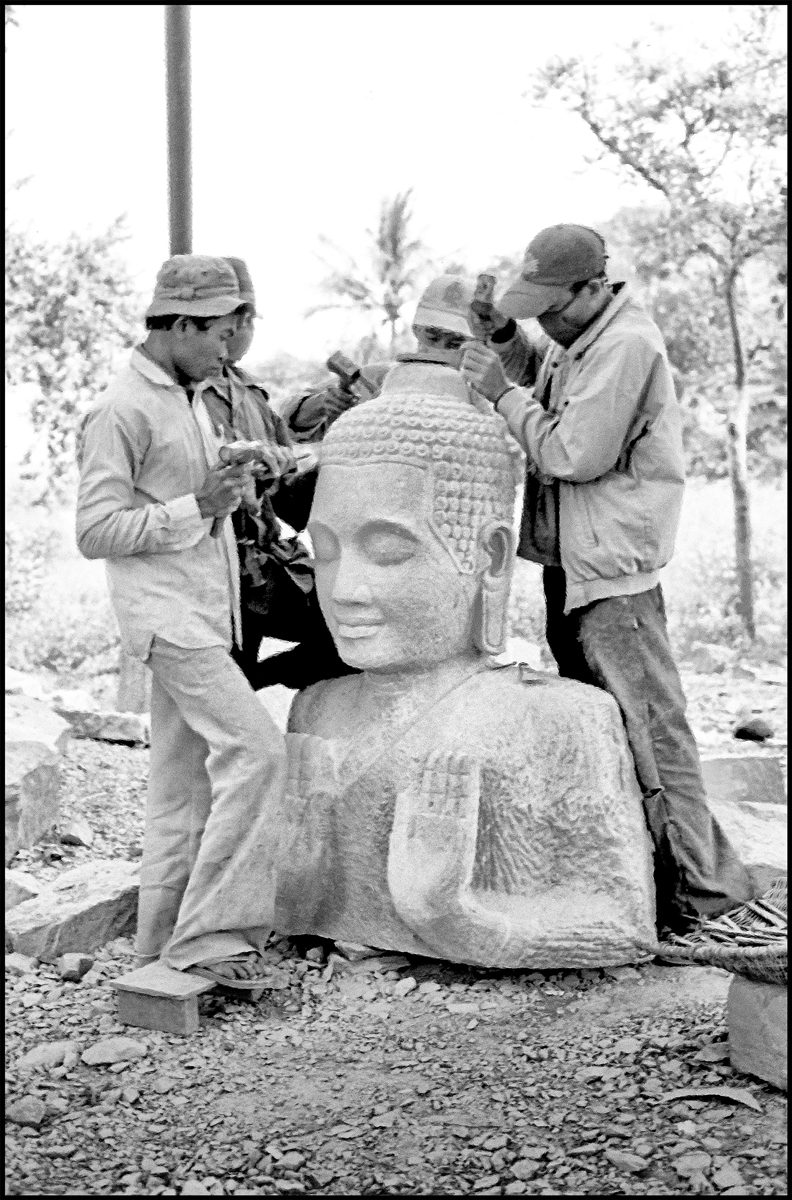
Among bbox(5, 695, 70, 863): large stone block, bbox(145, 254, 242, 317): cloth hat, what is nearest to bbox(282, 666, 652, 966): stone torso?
bbox(145, 254, 242, 317): cloth hat

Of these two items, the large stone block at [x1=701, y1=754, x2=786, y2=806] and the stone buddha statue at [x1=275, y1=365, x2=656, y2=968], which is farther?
the large stone block at [x1=701, y1=754, x2=786, y2=806]

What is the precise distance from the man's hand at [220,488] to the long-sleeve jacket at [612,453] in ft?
2.77

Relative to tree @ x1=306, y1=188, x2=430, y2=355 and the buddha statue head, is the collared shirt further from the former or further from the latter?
tree @ x1=306, y1=188, x2=430, y2=355

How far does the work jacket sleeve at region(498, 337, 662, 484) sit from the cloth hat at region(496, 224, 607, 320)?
210mm

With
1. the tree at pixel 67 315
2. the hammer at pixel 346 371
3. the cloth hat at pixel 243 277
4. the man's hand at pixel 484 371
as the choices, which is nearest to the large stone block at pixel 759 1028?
the man's hand at pixel 484 371

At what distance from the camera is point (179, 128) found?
634cm

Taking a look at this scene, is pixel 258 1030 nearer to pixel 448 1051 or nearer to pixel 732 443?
pixel 448 1051

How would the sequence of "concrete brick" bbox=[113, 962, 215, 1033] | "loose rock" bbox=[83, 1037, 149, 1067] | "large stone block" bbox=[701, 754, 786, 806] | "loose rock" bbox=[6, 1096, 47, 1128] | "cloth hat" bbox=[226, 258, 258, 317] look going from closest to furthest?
"loose rock" bbox=[6, 1096, 47, 1128] → "loose rock" bbox=[83, 1037, 149, 1067] → "concrete brick" bbox=[113, 962, 215, 1033] → "cloth hat" bbox=[226, 258, 258, 317] → "large stone block" bbox=[701, 754, 786, 806]

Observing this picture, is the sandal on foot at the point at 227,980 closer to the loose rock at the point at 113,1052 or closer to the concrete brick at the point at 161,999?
the concrete brick at the point at 161,999

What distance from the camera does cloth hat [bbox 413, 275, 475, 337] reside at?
457cm

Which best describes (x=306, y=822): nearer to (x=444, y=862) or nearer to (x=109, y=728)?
(x=444, y=862)

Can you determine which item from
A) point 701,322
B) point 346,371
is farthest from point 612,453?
point 701,322

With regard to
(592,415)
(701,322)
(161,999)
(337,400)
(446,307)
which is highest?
(701,322)

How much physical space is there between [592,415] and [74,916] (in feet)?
7.58
